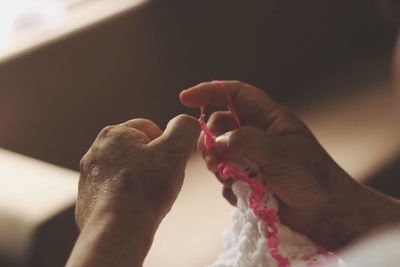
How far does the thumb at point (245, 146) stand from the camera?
3.14ft

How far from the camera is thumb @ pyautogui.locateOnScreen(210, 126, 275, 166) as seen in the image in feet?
3.14

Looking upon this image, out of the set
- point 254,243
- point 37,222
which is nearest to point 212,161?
point 254,243

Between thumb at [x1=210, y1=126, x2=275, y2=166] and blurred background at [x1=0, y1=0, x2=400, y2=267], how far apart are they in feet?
0.95

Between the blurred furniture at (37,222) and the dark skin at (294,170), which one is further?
the blurred furniture at (37,222)

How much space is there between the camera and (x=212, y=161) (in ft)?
3.28

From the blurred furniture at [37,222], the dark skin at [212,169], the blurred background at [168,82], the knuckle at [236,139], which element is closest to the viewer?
the dark skin at [212,169]

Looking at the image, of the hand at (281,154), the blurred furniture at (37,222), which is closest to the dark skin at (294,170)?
the hand at (281,154)

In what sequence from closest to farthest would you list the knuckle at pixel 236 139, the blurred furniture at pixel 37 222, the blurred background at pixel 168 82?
the knuckle at pixel 236 139, the blurred furniture at pixel 37 222, the blurred background at pixel 168 82

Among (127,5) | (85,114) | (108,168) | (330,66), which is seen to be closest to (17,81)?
(85,114)

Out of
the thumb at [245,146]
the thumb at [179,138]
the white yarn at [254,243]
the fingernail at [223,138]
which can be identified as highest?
the thumb at [179,138]

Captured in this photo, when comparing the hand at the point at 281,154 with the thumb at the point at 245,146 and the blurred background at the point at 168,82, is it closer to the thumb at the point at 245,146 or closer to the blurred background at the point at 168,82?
the thumb at the point at 245,146

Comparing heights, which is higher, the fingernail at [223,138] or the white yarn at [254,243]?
the fingernail at [223,138]

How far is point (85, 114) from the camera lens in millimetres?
1654

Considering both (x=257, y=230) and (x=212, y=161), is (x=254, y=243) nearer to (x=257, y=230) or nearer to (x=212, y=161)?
(x=257, y=230)
